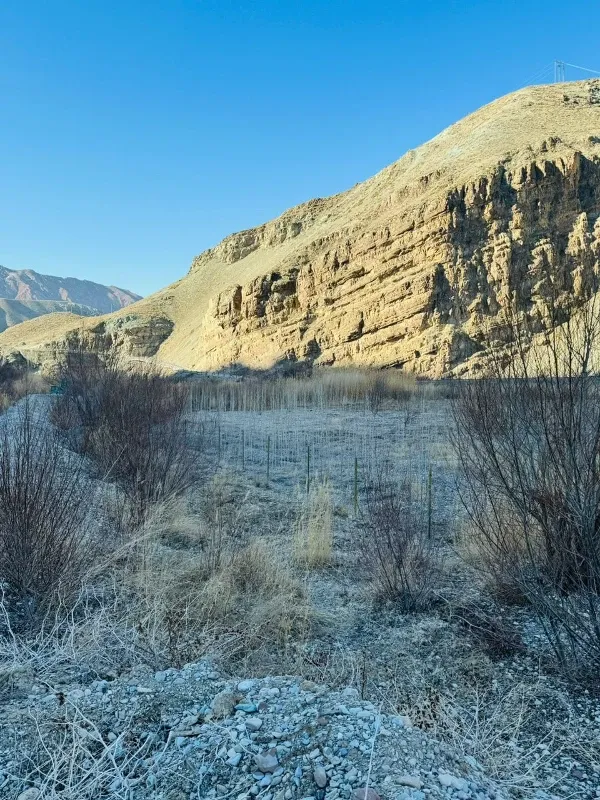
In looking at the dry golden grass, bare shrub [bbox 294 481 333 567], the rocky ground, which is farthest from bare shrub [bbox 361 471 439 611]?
the rocky ground

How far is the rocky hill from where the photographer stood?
27.0 meters

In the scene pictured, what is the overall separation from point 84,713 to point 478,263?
28.8 metres

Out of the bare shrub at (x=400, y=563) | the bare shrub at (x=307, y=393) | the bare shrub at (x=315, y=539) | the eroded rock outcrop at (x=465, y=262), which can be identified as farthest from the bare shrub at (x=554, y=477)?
the eroded rock outcrop at (x=465, y=262)

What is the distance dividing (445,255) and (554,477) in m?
25.9

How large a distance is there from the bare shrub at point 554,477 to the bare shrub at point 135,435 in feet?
12.2

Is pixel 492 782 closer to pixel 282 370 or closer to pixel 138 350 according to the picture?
pixel 282 370

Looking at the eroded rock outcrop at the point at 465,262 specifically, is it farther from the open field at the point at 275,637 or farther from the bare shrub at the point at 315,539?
the bare shrub at the point at 315,539

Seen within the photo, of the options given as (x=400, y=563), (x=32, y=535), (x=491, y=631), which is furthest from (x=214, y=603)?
(x=491, y=631)

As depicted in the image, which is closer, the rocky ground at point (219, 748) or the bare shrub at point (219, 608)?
the rocky ground at point (219, 748)

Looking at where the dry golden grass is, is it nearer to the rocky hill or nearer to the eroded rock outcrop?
the rocky hill

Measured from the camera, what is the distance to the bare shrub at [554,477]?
3381mm

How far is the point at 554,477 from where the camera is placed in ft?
12.8

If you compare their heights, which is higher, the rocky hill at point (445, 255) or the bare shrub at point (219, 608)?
the rocky hill at point (445, 255)

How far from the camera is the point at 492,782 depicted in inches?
84.7
